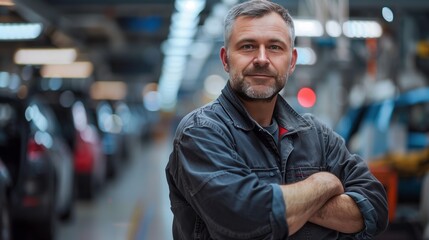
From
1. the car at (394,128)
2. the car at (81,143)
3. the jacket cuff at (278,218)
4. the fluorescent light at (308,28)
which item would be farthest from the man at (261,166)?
the car at (81,143)

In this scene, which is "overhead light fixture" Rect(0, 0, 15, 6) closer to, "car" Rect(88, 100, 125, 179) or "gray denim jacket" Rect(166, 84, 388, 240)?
"gray denim jacket" Rect(166, 84, 388, 240)

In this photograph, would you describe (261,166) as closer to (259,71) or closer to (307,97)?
(259,71)

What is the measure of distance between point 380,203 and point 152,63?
2655 centimetres

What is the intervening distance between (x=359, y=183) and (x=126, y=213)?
9846mm

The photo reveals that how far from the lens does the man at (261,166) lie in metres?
2.83

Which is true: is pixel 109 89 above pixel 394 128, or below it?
above

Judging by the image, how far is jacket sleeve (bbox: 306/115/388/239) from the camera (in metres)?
3.11

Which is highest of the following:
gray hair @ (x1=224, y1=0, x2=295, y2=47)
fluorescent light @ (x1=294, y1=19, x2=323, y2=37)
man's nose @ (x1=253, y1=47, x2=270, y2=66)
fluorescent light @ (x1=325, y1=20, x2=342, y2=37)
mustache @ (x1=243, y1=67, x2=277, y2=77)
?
fluorescent light @ (x1=294, y1=19, x2=323, y2=37)

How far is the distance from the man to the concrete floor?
6864 millimetres

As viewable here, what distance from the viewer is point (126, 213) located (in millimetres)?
12828

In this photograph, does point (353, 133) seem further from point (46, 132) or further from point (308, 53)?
point (46, 132)

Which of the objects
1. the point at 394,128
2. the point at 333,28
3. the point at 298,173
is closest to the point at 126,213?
the point at 394,128

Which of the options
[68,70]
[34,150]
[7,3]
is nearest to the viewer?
[34,150]

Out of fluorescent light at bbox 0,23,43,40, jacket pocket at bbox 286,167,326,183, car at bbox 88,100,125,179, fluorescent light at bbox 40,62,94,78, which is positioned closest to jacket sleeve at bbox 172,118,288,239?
jacket pocket at bbox 286,167,326,183
